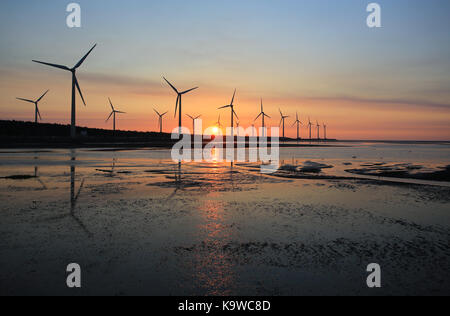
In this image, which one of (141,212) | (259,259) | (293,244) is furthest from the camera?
(141,212)

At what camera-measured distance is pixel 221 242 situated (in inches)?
316

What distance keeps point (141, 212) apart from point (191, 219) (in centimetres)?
193

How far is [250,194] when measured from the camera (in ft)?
49.6

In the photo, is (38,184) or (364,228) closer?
(364,228)

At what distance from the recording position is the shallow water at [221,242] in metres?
5.71

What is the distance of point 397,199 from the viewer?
564 inches

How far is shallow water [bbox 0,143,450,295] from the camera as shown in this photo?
5.71m
